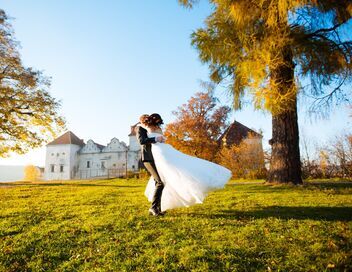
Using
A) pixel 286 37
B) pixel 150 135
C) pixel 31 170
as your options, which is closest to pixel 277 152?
pixel 286 37

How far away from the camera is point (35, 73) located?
75.1ft

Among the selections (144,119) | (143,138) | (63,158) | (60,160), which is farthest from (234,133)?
(60,160)

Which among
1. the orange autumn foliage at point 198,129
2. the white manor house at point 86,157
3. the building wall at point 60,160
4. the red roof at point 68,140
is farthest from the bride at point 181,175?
the red roof at point 68,140

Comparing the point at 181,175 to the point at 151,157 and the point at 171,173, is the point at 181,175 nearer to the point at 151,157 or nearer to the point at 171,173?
the point at 171,173

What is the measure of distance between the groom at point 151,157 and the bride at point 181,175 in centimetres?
9

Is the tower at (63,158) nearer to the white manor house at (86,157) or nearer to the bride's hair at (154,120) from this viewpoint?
the white manor house at (86,157)

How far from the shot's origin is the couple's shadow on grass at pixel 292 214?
5.43m

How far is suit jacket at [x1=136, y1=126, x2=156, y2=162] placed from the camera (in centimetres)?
593

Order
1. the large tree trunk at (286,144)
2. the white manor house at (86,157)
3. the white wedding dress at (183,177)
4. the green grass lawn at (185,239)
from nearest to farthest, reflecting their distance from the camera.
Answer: the green grass lawn at (185,239) < the white wedding dress at (183,177) < the large tree trunk at (286,144) < the white manor house at (86,157)

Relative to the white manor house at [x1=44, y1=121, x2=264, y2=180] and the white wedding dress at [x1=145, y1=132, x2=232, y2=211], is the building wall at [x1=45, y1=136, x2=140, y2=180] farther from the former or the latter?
the white wedding dress at [x1=145, y1=132, x2=232, y2=211]

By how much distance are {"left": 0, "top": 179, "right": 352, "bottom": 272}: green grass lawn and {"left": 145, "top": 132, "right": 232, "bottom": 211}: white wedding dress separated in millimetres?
412

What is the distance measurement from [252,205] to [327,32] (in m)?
8.50

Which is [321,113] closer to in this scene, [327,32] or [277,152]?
[277,152]

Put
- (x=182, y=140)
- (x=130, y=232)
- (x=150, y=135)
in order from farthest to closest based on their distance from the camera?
(x=182, y=140) < (x=150, y=135) < (x=130, y=232)
